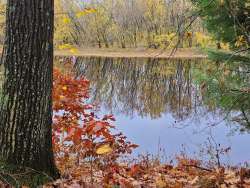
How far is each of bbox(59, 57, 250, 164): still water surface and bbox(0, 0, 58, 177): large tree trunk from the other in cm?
206

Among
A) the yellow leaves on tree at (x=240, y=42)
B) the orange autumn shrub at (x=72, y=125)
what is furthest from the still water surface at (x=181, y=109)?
the orange autumn shrub at (x=72, y=125)

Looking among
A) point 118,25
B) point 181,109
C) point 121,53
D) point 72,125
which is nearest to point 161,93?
point 181,109

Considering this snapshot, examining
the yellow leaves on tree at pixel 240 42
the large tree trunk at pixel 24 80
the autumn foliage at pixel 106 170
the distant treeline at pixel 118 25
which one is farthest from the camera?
the distant treeline at pixel 118 25

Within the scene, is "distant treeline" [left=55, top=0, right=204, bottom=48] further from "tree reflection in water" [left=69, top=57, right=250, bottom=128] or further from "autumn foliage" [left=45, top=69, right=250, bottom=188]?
"autumn foliage" [left=45, top=69, right=250, bottom=188]

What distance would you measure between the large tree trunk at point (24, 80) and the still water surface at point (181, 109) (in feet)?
6.76

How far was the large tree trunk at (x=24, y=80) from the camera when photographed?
495cm

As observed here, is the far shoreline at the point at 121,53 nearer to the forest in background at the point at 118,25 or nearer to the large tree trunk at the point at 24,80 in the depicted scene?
the forest in background at the point at 118,25

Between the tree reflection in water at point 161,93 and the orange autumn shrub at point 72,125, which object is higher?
the orange autumn shrub at point 72,125

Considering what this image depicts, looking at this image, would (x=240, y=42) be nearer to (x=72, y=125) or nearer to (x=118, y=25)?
(x=72, y=125)

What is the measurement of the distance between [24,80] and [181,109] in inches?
558

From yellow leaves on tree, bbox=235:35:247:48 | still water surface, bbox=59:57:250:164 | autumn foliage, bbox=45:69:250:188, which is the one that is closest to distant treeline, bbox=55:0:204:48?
still water surface, bbox=59:57:250:164

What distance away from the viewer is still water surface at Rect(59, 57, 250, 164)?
9578 millimetres

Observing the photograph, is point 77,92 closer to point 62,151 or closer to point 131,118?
point 62,151

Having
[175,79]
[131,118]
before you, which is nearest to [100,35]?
[175,79]
